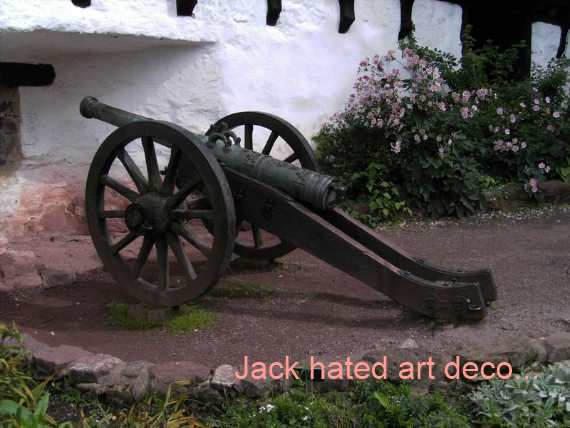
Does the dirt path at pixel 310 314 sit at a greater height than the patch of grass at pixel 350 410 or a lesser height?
lesser

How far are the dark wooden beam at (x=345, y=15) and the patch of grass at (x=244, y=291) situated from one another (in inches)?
127

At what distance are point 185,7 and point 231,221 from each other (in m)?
2.54

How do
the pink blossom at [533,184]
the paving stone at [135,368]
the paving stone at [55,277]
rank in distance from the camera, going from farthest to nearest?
the pink blossom at [533,184] < the paving stone at [55,277] < the paving stone at [135,368]

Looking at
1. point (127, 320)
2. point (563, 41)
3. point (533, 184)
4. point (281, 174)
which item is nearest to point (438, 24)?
point (533, 184)

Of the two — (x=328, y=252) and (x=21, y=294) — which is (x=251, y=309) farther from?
(x=21, y=294)

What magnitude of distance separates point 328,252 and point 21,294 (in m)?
2.03

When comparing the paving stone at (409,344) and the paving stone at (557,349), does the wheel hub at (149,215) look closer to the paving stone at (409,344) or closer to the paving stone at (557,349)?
the paving stone at (409,344)

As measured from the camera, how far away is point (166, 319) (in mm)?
3453

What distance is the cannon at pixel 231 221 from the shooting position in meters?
3.11

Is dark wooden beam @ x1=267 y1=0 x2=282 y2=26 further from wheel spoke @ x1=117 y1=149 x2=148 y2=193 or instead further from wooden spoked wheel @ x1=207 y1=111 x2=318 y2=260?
wheel spoke @ x1=117 y1=149 x2=148 y2=193

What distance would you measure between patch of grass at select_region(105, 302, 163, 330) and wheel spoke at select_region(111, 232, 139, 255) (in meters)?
0.33

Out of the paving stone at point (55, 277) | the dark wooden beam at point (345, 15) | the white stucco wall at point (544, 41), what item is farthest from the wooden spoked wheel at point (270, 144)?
the white stucco wall at point (544, 41)

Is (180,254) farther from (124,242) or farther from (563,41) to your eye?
(563,41)

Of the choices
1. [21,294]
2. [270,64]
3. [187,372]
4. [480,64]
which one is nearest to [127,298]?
[21,294]
